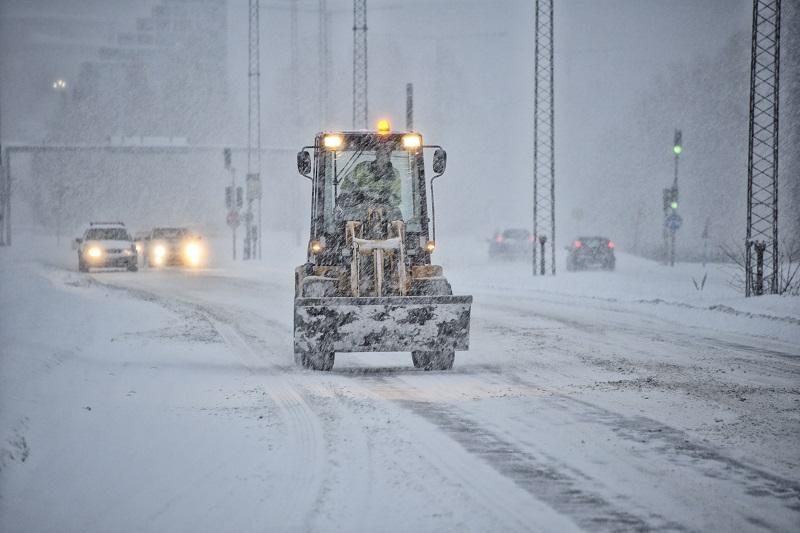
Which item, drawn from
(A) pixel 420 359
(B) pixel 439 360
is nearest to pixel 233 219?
(A) pixel 420 359

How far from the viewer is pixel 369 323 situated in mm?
10805

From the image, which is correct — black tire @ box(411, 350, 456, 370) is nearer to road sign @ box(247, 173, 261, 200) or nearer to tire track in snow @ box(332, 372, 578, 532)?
tire track in snow @ box(332, 372, 578, 532)

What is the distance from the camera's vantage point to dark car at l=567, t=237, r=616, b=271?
3972 centimetres

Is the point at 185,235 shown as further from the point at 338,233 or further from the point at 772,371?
the point at 772,371

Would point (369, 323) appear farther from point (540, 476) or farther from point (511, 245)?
point (511, 245)

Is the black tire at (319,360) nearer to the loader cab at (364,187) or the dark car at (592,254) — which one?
the loader cab at (364,187)

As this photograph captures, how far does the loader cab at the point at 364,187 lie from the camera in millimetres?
12023

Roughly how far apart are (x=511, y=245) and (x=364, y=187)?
126 feet

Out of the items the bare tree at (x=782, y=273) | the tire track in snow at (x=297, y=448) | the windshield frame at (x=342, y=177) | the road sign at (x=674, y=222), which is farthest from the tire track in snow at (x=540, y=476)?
the road sign at (x=674, y=222)

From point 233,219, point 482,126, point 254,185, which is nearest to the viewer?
point 254,185

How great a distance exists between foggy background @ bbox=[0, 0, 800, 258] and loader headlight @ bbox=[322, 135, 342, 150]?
54.5 metres

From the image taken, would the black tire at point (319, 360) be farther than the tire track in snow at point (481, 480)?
Yes

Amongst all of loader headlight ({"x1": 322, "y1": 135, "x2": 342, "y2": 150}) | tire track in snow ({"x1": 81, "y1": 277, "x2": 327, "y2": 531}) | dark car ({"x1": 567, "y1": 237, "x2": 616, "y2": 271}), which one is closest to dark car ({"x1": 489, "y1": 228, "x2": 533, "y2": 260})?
dark car ({"x1": 567, "y1": 237, "x2": 616, "y2": 271})

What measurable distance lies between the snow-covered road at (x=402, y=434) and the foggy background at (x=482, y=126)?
178 feet
